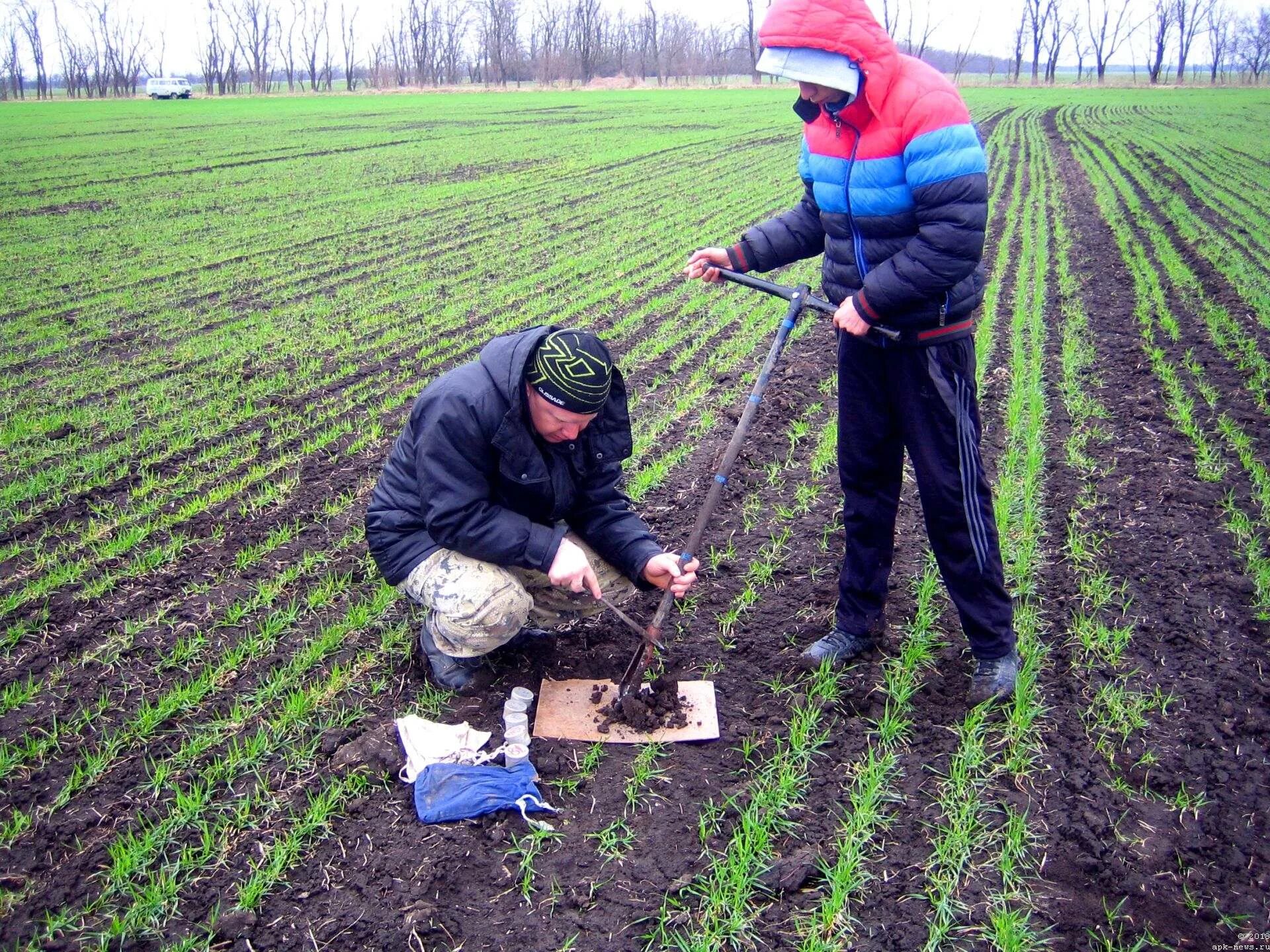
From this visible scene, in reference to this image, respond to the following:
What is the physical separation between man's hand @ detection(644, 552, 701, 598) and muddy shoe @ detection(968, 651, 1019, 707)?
1117 millimetres

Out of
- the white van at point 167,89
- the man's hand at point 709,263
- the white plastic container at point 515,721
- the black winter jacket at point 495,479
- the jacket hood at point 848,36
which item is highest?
the white van at point 167,89

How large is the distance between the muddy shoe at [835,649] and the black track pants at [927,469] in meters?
0.20

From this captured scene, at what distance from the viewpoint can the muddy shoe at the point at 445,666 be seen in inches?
139

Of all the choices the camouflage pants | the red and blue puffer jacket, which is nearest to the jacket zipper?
the red and blue puffer jacket

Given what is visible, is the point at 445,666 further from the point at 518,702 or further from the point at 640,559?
the point at 640,559

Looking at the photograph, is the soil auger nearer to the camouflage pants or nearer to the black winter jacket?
the black winter jacket

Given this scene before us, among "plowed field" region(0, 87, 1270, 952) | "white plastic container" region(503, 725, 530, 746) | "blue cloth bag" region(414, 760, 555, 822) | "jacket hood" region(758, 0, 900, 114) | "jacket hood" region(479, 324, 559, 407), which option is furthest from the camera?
"white plastic container" region(503, 725, 530, 746)

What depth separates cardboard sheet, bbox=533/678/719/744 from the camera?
331cm

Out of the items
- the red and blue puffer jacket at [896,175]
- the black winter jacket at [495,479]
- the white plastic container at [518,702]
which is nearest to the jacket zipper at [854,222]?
the red and blue puffer jacket at [896,175]

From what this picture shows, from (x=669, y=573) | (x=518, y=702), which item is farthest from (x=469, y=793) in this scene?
(x=669, y=573)

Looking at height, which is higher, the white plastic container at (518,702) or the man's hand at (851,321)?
the man's hand at (851,321)

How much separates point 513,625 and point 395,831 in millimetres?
816

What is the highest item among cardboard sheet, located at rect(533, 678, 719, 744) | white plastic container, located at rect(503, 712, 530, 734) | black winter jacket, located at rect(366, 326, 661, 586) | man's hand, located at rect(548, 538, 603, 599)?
black winter jacket, located at rect(366, 326, 661, 586)

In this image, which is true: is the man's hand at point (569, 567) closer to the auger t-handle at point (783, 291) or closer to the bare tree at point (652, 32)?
the auger t-handle at point (783, 291)
